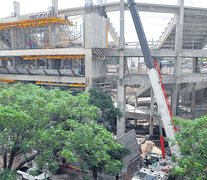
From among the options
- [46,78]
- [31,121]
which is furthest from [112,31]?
[31,121]

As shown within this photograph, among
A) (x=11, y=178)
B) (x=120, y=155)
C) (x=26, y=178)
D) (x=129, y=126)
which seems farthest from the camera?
(x=129, y=126)

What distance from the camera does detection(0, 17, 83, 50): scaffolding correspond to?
25.9m

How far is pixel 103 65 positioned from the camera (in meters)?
25.8

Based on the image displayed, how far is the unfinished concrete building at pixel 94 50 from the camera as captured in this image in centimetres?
2336

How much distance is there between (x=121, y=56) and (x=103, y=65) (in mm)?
2687

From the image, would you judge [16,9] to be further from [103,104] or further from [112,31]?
[103,104]

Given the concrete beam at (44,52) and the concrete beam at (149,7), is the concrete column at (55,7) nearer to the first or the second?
the concrete beam at (44,52)

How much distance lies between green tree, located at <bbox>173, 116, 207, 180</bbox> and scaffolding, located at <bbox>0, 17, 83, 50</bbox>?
56.4ft

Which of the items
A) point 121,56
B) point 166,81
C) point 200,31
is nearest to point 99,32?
point 121,56

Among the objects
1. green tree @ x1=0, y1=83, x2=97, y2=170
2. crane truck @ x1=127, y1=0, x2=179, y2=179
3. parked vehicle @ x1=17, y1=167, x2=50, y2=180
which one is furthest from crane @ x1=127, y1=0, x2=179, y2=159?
parked vehicle @ x1=17, y1=167, x2=50, y2=180

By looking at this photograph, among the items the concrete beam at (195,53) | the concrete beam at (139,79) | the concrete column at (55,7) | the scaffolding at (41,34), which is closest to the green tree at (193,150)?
the concrete beam at (139,79)

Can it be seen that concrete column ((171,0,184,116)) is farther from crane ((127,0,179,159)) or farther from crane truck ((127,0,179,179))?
crane ((127,0,179,159))

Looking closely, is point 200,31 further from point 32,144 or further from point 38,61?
point 32,144

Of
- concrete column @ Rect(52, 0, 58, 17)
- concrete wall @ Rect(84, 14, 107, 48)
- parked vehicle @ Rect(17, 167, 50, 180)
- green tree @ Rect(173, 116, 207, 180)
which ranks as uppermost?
concrete column @ Rect(52, 0, 58, 17)
